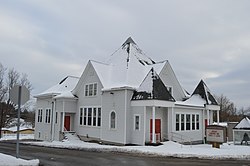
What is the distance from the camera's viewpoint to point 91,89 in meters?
29.4

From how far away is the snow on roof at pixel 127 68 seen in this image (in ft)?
87.2

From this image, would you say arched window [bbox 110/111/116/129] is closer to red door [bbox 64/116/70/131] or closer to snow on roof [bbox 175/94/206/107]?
red door [bbox 64/116/70/131]

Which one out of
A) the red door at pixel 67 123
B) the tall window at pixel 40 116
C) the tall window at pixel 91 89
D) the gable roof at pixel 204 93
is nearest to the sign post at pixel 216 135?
the gable roof at pixel 204 93

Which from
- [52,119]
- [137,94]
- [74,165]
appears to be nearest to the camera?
[74,165]

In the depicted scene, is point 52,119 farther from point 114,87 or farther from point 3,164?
point 3,164

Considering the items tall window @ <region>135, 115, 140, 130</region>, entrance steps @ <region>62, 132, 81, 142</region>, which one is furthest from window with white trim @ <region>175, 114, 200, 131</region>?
entrance steps @ <region>62, 132, 81, 142</region>

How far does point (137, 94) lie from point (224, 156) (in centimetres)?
997

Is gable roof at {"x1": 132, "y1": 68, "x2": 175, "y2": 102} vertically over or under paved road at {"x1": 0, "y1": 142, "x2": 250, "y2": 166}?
over

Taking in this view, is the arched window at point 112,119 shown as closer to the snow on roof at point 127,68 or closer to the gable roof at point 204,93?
the snow on roof at point 127,68

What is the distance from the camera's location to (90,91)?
2944cm

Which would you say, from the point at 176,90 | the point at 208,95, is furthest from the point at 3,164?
the point at 208,95

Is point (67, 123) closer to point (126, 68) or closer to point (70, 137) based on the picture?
point (70, 137)

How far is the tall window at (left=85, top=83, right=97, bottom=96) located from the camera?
28875 millimetres

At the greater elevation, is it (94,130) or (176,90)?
(176,90)
